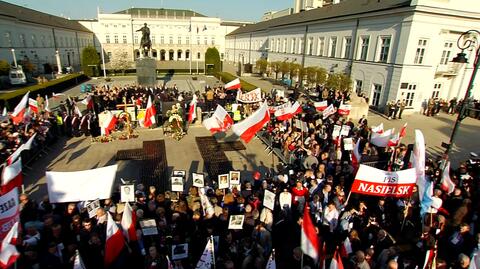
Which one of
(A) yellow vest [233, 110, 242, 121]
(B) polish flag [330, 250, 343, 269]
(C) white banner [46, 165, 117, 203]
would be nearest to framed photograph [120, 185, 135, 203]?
(C) white banner [46, 165, 117, 203]

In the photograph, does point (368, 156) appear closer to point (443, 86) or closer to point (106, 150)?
point (106, 150)

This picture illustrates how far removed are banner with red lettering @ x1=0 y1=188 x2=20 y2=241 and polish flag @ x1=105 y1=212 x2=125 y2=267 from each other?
80.6 inches

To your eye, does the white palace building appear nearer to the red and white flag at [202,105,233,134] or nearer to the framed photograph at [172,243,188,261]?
the red and white flag at [202,105,233,134]

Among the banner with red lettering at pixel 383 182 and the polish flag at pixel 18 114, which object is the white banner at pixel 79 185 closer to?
the banner with red lettering at pixel 383 182

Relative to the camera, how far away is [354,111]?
24.0m

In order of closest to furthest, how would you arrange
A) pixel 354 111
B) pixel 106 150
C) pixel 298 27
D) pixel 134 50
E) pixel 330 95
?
pixel 106 150 < pixel 354 111 < pixel 330 95 < pixel 298 27 < pixel 134 50

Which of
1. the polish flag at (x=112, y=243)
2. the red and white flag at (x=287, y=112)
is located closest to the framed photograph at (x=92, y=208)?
the polish flag at (x=112, y=243)

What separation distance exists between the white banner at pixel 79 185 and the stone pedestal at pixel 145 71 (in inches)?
1049

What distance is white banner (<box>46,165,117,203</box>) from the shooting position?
749cm

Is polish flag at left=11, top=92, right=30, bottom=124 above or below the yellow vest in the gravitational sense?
above

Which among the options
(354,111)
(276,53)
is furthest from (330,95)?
(276,53)

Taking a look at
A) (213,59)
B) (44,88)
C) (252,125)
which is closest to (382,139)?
(252,125)

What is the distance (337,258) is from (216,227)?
3.23m

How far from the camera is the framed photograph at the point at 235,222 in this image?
7.30 metres
